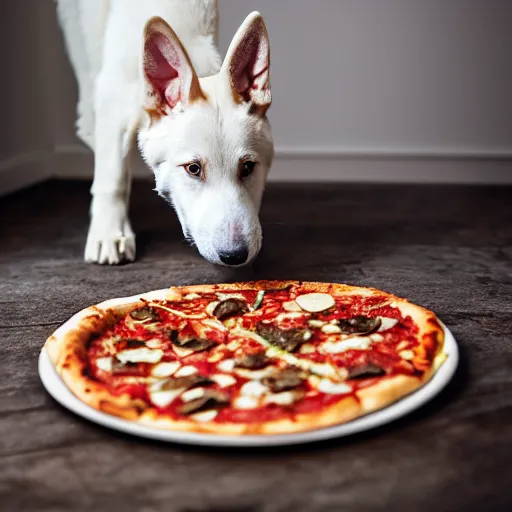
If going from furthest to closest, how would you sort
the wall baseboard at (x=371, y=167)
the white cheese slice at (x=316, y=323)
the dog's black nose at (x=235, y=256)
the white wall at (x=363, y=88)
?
1. the wall baseboard at (x=371, y=167)
2. the white wall at (x=363, y=88)
3. the dog's black nose at (x=235, y=256)
4. the white cheese slice at (x=316, y=323)

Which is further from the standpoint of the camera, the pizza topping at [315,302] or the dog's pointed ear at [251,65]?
the dog's pointed ear at [251,65]

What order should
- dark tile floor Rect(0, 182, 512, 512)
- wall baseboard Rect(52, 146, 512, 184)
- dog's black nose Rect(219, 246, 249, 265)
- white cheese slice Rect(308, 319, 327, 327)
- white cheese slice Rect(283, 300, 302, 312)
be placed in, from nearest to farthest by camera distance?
1. dark tile floor Rect(0, 182, 512, 512)
2. white cheese slice Rect(308, 319, 327, 327)
3. white cheese slice Rect(283, 300, 302, 312)
4. dog's black nose Rect(219, 246, 249, 265)
5. wall baseboard Rect(52, 146, 512, 184)

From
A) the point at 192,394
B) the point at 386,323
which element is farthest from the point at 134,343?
the point at 386,323

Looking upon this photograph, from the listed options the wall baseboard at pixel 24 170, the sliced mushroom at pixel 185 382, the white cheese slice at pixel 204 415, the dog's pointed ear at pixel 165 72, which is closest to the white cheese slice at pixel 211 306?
the sliced mushroom at pixel 185 382

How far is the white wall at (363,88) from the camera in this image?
142 inches

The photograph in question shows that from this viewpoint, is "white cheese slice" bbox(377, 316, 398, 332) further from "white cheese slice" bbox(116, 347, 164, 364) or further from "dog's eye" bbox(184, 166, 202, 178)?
"dog's eye" bbox(184, 166, 202, 178)

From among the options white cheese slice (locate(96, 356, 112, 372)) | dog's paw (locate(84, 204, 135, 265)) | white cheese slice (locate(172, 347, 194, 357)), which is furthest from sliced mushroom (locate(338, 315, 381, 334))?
dog's paw (locate(84, 204, 135, 265))

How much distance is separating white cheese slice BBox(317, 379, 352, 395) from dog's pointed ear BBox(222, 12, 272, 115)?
96 centimetres

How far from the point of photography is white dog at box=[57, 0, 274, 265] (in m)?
1.90

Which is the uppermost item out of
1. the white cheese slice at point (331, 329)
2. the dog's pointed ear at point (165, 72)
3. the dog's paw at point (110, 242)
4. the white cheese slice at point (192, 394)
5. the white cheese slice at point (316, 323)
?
the dog's pointed ear at point (165, 72)

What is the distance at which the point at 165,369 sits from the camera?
1.38 metres

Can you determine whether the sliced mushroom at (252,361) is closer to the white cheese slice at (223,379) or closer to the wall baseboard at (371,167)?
the white cheese slice at (223,379)

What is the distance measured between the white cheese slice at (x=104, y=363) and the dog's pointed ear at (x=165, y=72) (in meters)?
0.83

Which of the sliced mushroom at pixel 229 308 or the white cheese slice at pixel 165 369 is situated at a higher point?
the white cheese slice at pixel 165 369
